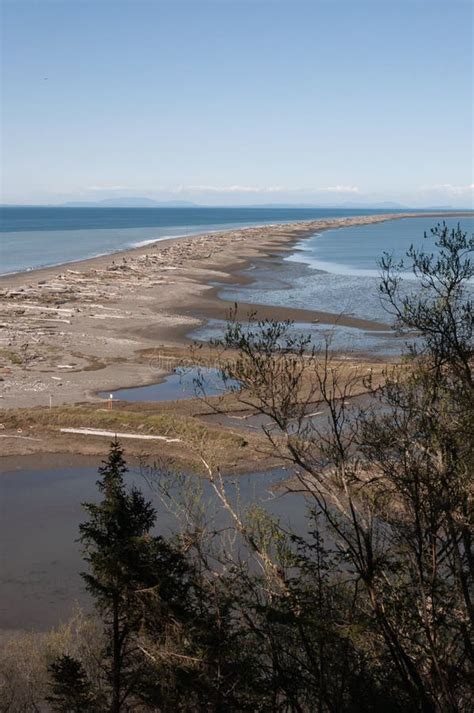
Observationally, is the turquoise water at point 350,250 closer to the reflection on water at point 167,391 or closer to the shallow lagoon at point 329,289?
the shallow lagoon at point 329,289

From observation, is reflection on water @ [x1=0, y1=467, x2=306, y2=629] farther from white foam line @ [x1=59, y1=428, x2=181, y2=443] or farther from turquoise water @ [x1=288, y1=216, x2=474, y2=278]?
turquoise water @ [x1=288, y1=216, x2=474, y2=278]

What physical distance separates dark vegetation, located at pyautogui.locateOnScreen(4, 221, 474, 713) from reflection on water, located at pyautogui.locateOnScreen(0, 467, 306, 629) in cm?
321

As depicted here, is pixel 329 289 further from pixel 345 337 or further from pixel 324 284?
pixel 345 337

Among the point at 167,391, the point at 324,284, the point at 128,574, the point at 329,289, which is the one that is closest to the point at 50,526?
the point at 128,574

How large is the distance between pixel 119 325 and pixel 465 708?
40981mm

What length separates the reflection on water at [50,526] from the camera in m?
17.0

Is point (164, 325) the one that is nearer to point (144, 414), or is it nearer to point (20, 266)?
point (144, 414)

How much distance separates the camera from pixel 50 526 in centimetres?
2133

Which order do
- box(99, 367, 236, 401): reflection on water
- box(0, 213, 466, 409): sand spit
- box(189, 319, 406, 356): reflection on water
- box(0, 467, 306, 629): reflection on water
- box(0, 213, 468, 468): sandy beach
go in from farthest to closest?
1. box(189, 319, 406, 356): reflection on water
2. box(0, 213, 466, 409): sand spit
3. box(0, 213, 468, 468): sandy beach
4. box(99, 367, 236, 401): reflection on water
5. box(0, 467, 306, 629): reflection on water

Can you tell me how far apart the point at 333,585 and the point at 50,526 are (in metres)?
12.4

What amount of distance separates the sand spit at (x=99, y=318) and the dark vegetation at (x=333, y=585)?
822 inches

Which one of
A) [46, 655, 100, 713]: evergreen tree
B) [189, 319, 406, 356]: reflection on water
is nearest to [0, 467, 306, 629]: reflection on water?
[46, 655, 100, 713]: evergreen tree

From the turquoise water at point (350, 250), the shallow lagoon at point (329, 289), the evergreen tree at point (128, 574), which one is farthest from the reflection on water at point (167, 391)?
the turquoise water at point (350, 250)

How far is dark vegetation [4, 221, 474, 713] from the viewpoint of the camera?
9.56 meters
